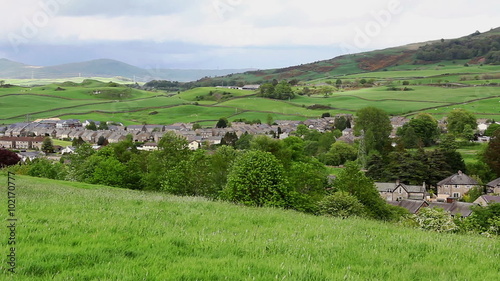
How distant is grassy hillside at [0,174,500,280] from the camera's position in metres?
8.18

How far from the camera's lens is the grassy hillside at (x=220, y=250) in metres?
8.18

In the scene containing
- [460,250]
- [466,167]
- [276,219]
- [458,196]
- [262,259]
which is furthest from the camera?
[466,167]

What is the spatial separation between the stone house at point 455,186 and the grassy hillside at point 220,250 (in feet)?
206

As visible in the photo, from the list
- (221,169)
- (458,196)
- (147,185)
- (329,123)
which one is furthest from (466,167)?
(329,123)

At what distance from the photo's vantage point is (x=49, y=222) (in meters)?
12.2

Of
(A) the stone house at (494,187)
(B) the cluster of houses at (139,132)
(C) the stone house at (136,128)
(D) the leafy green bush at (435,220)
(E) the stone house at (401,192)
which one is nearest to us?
(D) the leafy green bush at (435,220)

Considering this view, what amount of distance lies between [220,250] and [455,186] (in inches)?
2767

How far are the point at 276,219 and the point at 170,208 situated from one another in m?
4.12

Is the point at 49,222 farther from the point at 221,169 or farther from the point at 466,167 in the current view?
the point at 466,167

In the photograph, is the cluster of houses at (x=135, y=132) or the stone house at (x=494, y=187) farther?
Answer: the cluster of houses at (x=135, y=132)

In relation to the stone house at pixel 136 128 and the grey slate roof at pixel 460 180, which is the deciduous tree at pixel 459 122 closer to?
the grey slate roof at pixel 460 180

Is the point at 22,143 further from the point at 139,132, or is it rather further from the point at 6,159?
the point at 6,159

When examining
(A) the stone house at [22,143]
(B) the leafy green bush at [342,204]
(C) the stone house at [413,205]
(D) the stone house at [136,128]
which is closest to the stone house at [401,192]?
(C) the stone house at [413,205]

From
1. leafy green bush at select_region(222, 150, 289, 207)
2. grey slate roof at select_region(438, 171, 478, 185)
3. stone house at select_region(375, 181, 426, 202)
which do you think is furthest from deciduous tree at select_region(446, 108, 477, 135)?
leafy green bush at select_region(222, 150, 289, 207)
